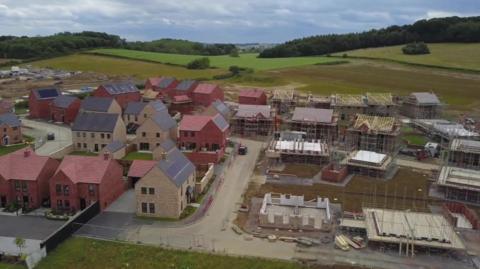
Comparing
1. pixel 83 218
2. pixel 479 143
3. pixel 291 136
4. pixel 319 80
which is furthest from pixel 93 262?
pixel 319 80

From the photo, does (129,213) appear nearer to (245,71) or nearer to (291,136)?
(291,136)

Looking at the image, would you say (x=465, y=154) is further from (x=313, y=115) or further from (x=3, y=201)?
(x=3, y=201)

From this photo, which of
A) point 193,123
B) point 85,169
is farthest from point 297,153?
point 85,169

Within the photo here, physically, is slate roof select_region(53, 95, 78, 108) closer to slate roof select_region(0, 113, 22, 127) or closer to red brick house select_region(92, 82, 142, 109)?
red brick house select_region(92, 82, 142, 109)

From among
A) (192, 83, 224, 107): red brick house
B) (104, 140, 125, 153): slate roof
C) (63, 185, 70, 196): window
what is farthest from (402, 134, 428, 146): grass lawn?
(63, 185, 70, 196): window

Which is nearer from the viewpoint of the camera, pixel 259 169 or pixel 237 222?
pixel 237 222
